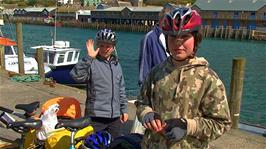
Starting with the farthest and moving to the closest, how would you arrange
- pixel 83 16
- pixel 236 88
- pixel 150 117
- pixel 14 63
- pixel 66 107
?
pixel 83 16 → pixel 14 63 → pixel 236 88 → pixel 66 107 → pixel 150 117

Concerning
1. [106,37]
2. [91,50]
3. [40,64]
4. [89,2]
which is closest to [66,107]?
[91,50]

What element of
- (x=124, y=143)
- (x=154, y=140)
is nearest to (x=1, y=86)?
(x=124, y=143)

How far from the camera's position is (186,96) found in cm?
228

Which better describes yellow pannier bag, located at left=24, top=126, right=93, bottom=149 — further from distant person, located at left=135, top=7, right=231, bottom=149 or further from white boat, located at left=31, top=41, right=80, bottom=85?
white boat, located at left=31, top=41, right=80, bottom=85

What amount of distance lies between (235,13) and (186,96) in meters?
79.7

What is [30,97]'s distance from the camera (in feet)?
32.3

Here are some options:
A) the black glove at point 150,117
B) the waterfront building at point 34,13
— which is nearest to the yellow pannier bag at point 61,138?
the black glove at point 150,117

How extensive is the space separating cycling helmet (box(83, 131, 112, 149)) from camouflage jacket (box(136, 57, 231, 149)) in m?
1.12

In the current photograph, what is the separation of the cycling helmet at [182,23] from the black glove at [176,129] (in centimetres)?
51

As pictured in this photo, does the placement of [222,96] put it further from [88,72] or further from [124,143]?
[88,72]

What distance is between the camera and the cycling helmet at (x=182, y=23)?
226 centimetres

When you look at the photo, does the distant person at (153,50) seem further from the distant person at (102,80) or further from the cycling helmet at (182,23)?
the cycling helmet at (182,23)

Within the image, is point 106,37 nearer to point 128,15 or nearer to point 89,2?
point 128,15

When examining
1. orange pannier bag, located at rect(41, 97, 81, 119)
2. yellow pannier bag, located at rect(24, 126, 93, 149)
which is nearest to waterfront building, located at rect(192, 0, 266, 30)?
orange pannier bag, located at rect(41, 97, 81, 119)
